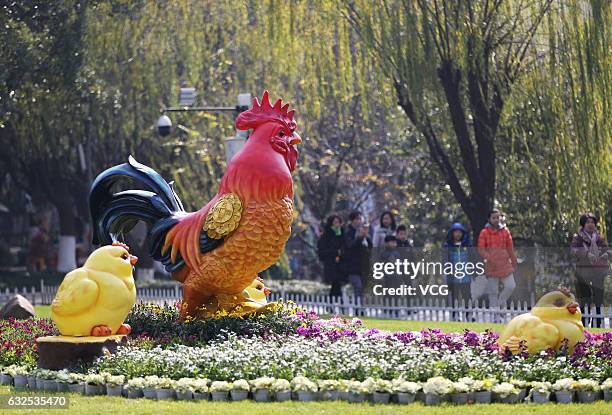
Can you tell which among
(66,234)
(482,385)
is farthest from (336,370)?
(66,234)

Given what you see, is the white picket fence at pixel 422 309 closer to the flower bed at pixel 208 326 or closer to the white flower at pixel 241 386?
the flower bed at pixel 208 326

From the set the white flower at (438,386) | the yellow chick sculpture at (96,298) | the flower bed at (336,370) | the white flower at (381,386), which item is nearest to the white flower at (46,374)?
the flower bed at (336,370)

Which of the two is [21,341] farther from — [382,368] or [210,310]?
[382,368]

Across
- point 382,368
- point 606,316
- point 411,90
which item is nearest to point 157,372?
point 382,368

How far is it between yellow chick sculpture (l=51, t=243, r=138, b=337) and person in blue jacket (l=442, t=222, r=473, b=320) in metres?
6.21

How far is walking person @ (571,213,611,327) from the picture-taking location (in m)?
14.2

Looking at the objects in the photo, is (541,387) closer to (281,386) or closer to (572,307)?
(572,307)

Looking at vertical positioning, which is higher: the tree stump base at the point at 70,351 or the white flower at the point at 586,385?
the tree stump base at the point at 70,351

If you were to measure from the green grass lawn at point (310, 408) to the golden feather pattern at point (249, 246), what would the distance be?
2.97 m

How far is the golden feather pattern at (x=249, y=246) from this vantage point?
11.7 m

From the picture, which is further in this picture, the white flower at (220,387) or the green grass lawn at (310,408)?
the white flower at (220,387)

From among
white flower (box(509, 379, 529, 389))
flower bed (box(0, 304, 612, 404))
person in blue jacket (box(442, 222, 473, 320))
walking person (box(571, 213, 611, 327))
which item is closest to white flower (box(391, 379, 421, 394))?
flower bed (box(0, 304, 612, 404))

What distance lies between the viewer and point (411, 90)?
17641 mm

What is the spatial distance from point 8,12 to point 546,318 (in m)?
14.5
